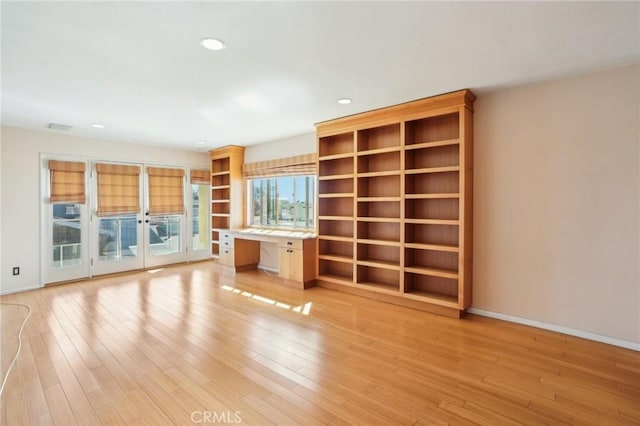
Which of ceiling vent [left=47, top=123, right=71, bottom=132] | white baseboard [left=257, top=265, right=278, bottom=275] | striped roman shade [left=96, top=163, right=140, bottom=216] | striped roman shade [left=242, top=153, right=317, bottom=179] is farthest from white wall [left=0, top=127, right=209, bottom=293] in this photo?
white baseboard [left=257, top=265, right=278, bottom=275]

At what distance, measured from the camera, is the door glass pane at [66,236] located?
5051 millimetres

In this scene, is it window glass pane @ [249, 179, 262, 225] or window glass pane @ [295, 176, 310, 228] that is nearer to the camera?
window glass pane @ [295, 176, 310, 228]

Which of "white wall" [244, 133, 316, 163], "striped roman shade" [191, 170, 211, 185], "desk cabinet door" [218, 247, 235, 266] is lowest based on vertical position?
"desk cabinet door" [218, 247, 235, 266]

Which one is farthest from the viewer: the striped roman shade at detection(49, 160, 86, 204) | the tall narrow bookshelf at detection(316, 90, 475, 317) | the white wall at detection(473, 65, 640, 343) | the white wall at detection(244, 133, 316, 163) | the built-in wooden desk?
the white wall at detection(244, 133, 316, 163)

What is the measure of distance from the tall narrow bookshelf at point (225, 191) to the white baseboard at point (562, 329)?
4630mm

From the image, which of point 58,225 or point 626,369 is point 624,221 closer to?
point 626,369

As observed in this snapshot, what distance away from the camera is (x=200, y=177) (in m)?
6.88

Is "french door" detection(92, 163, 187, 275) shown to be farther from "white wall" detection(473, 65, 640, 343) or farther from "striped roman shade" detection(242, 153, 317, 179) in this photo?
"white wall" detection(473, 65, 640, 343)

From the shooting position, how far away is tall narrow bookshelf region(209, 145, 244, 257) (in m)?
6.31

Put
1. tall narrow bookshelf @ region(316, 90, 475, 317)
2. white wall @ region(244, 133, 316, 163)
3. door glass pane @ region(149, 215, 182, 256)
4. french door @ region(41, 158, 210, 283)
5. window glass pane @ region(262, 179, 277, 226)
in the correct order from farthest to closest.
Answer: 1. door glass pane @ region(149, 215, 182, 256)
2. window glass pane @ region(262, 179, 277, 226)
3. white wall @ region(244, 133, 316, 163)
4. french door @ region(41, 158, 210, 283)
5. tall narrow bookshelf @ region(316, 90, 475, 317)

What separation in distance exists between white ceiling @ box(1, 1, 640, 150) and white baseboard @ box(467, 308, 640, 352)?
8.13 feet

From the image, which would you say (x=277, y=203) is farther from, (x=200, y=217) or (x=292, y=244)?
(x=200, y=217)

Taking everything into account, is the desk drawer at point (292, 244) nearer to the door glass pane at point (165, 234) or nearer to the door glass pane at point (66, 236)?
the door glass pane at point (165, 234)

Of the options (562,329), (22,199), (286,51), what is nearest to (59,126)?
(22,199)
